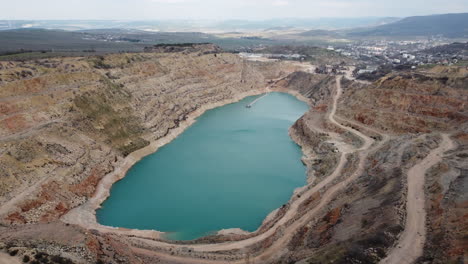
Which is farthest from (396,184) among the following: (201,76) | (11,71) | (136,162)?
(201,76)

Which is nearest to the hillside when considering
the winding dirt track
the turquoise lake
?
the winding dirt track

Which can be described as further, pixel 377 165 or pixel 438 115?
pixel 438 115

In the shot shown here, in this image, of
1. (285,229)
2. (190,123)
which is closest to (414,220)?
(285,229)

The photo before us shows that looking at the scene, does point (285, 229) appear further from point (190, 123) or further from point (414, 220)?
point (190, 123)

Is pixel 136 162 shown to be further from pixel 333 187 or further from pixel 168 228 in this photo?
pixel 333 187

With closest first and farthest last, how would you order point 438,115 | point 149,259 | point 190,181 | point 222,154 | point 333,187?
point 149,259 < point 333,187 < point 190,181 < point 438,115 < point 222,154

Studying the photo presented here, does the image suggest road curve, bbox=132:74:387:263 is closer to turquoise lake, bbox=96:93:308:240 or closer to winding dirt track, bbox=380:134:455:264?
turquoise lake, bbox=96:93:308:240
